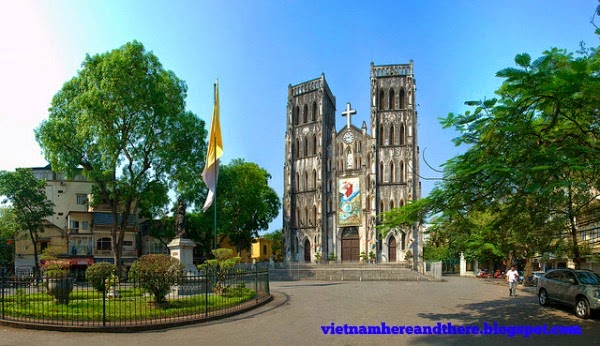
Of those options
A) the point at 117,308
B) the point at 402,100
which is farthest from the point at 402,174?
the point at 117,308

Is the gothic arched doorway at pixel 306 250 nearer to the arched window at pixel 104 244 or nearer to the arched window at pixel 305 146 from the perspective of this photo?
the arched window at pixel 305 146

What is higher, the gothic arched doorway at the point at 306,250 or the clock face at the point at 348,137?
the clock face at the point at 348,137

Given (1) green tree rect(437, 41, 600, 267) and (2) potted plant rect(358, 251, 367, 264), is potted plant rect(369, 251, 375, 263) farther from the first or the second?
(1) green tree rect(437, 41, 600, 267)

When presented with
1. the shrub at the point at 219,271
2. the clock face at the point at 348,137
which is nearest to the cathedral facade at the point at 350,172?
the clock face at the point at 348,137

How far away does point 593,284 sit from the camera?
13914 millimetres

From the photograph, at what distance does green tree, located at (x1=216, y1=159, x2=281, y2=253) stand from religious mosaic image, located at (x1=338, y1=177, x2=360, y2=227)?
26.4 ft

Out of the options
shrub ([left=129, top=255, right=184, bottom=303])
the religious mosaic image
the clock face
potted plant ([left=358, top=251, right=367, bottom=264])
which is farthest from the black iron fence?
the clock face

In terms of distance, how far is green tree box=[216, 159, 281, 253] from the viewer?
4384 cm

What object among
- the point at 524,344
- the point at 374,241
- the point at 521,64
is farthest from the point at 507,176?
the point at 374,241

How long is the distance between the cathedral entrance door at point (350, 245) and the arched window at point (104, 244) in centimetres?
2247

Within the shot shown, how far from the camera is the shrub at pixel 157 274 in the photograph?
42.9 feet

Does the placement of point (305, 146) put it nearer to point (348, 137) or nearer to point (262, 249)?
point (348, 137)

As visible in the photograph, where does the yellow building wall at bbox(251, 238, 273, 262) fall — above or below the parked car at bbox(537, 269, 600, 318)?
below

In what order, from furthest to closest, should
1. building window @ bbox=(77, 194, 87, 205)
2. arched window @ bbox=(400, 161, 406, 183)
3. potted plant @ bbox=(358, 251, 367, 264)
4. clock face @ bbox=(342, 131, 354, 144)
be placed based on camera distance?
clock face @ bbox=(342, 131, 354, 144) → arched window @ bbox=(400, 161, 406, 183) → building window @ bbox=(77, 194, 87, 205) → potted plant @ bbox=(358, 251, 367, 264)
